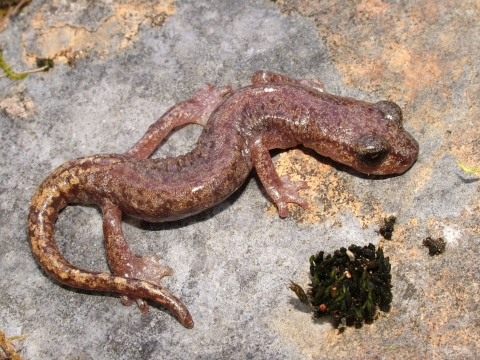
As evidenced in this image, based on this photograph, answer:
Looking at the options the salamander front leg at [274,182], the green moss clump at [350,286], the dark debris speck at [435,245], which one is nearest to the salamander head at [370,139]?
the salamander front leg at [274,182]

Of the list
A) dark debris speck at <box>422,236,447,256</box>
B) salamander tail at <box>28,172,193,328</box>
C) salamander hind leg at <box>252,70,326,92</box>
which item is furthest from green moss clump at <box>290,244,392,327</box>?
salamander hind leg at <box>252,70,326,92</box>

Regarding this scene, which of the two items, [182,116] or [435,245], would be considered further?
[182,116]

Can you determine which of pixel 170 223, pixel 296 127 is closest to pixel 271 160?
pixel 296 127

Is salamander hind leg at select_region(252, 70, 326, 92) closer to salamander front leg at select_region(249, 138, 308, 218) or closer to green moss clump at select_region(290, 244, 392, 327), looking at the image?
salamander front leg at select_region(249, 138, 308, 218)

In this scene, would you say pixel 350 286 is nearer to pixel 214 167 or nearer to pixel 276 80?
pixel 214 167

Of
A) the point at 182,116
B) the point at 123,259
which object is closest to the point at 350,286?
the point at 123,259

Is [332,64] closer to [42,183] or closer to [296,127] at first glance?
[296,127]
